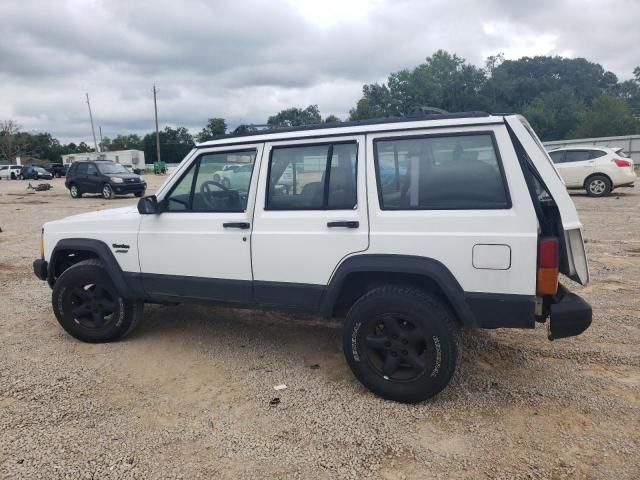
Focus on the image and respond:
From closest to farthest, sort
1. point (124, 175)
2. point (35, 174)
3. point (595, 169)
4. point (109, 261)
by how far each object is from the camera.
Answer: point (109, 261), point (595, 169), point (124, 175), point (35, 174)

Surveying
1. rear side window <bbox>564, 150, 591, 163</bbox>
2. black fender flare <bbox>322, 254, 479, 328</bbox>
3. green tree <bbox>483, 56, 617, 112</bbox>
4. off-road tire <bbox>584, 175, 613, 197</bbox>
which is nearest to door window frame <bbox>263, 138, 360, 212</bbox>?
black fender flare <bbox>322, 254, 479, 328</bbox>

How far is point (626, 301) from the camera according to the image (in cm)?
530

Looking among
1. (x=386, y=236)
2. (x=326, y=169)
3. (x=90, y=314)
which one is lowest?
(x=90, y=314)

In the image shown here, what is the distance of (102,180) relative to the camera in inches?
792

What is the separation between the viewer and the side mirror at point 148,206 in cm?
391

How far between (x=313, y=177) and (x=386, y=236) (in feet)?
2.44

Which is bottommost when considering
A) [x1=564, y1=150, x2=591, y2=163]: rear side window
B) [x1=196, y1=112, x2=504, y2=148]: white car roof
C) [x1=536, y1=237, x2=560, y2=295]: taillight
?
[x1=536, y1=237, x2=560, y2=295]: taillight

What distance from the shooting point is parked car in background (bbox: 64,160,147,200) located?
20047mm

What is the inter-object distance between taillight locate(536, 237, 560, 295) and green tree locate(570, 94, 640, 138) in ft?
177

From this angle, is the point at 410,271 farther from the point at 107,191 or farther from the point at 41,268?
the point at 107,191

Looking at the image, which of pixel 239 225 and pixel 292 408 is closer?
pixel 292 408

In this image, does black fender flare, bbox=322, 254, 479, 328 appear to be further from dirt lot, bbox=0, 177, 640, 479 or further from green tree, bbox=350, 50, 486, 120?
green tree, bbox=350, 50, 486, 120

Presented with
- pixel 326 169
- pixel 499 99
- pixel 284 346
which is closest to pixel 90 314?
pixel 284 346

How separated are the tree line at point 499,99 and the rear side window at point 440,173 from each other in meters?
42.9
